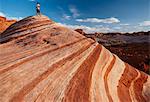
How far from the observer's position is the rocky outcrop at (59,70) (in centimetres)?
490

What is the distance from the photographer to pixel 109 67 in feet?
22.7

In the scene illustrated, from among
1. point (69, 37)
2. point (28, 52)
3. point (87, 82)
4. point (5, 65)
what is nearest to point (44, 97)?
point (87, 82)

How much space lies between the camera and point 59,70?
5.76 m

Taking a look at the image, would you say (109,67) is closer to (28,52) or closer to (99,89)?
(99,89)

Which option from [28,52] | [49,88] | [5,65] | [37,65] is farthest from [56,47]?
[49,88]

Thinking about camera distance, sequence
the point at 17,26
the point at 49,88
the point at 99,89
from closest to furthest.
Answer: the point at 49,88, the point at 99,89, the point at 17,26

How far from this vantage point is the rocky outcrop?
490 cm

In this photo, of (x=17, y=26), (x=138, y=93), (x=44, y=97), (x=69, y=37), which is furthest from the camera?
(x=17, y=26)

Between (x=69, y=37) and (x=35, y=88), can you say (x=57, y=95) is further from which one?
(x=69, y=37)

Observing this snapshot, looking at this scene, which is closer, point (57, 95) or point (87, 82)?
point (57, 95)

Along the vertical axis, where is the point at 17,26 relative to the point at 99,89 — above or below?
above

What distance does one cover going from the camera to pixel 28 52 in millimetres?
6715

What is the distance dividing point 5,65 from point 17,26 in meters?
3.43

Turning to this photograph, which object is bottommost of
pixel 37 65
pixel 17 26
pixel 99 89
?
pixel 99 89
